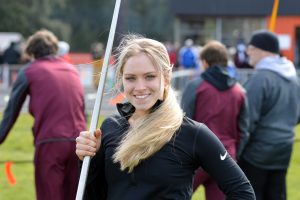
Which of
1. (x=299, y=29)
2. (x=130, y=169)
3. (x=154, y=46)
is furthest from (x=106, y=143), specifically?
(x=299, y=29)

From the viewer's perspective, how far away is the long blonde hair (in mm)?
3422

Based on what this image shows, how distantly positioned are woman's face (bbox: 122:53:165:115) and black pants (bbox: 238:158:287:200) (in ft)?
11.6

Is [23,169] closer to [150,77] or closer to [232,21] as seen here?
[150,77]

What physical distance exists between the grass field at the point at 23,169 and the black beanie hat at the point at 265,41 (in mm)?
1387

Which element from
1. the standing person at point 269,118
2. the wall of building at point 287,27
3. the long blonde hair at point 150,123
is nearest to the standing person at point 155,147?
the long blonde hair at point 150,123

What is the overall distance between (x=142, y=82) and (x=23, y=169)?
26.9 ft

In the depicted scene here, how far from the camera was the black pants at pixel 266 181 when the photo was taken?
6.87 metres

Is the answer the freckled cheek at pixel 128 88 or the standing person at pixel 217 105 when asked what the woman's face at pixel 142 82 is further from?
the standing person at pixel 217 105

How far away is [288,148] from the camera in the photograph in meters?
6.93

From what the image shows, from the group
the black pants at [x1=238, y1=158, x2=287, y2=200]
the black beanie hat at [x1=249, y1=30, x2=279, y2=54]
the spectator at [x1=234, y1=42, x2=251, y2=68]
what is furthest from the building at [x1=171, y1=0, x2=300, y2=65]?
the black pants at [x1=238, y1=158, x2=287, y2=200]

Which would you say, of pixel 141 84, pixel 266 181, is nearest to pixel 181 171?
pixel 141 84

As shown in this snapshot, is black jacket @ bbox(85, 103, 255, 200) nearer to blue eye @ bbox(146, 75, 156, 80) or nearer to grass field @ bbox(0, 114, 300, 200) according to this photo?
blue eye @ bbox(146, 75, 156, 80)

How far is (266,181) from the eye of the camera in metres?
6.97

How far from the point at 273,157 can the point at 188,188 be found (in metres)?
3.48
